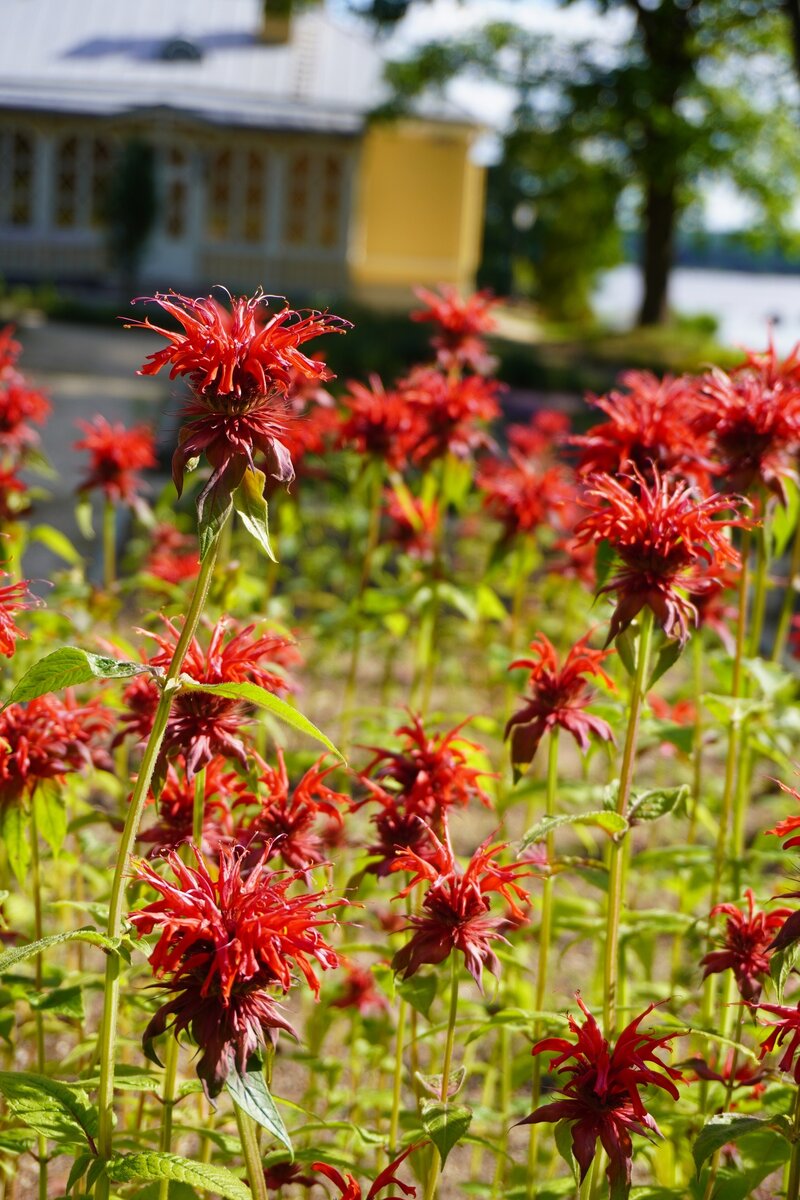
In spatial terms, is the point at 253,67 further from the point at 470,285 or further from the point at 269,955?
the point at 269,955

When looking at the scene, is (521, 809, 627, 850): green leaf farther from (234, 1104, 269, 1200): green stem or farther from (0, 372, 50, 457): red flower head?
(0, 372, 50, 457): red flower head

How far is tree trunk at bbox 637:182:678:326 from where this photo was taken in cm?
1975

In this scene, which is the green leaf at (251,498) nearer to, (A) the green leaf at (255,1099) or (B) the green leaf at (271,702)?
(B) the green leaf at (271,702)

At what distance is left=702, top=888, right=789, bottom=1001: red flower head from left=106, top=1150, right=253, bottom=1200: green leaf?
2.58 ft

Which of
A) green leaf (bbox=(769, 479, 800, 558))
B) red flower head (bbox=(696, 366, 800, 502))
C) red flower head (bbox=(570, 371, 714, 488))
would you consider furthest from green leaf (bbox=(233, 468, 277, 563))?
green leaf (bbox=(769, 479, 800, 558))

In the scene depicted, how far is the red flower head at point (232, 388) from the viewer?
141 centimetres

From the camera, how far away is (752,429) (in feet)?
7.06

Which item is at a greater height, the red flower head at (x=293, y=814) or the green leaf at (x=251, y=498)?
the green leaf at (x=251, y=498)

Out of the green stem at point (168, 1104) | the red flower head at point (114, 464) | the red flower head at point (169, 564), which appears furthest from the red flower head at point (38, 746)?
the red flower head at point (114, 464)

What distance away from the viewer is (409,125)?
22578 mm

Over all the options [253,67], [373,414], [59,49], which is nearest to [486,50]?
[253,67]

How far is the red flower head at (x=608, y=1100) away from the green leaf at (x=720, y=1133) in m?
0.07

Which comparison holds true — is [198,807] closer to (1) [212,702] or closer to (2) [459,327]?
(1) [212,702]

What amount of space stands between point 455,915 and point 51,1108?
0.55 m
